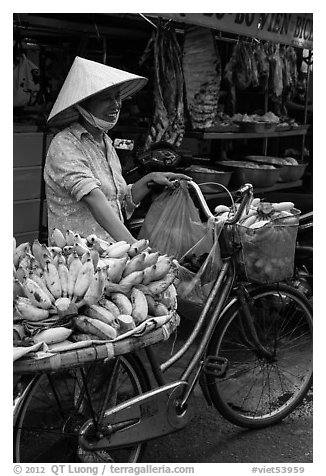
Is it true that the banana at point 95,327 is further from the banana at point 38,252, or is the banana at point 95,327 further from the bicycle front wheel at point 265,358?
the bicycle front wheel at point 265,358

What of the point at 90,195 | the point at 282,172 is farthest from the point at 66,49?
the point at 90,195

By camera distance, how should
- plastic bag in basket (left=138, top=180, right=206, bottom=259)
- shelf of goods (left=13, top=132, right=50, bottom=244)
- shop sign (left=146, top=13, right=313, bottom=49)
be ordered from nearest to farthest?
plastic bag in basket (left=138, top=180, right=206, bottom=259) < shop sign (left=146, top=13, right=313, bottom=49) < shelf of goods (left=13, top=132, right=50, bottom=244)

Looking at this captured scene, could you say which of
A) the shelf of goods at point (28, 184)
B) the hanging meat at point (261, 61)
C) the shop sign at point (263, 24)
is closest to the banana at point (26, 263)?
the shop sign at point (263, 24)

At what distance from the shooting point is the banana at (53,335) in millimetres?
2508

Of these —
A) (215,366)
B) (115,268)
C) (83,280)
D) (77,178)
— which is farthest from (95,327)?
(215,366)

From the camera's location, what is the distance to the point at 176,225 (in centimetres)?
353

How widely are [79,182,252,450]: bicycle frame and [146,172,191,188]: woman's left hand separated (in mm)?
107

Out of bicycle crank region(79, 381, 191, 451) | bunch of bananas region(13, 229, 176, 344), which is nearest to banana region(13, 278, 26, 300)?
bunch of bananas region(13, 229, 176, 344)

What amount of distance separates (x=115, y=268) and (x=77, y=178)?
66 cm

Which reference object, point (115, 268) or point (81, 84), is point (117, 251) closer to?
point (115, 268)

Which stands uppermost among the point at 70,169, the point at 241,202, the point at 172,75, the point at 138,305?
the point at 172,75

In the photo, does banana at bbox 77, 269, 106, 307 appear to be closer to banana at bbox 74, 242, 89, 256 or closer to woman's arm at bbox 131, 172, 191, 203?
banana at bbox 74, 242, 89, 256

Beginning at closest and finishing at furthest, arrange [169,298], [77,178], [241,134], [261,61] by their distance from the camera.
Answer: [169,298], [77,178], [241,134], [261,61]

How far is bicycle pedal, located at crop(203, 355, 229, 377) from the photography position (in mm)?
3424
